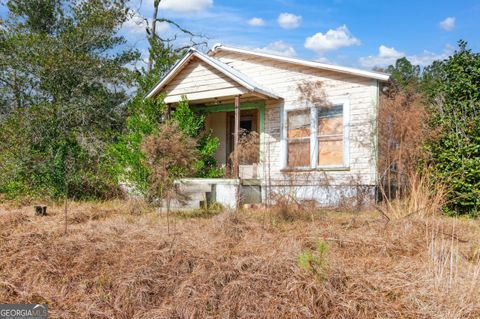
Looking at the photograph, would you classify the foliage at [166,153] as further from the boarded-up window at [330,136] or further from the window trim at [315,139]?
the boarded-up window at [330,136]

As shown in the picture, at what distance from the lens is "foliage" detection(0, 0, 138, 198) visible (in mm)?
10898

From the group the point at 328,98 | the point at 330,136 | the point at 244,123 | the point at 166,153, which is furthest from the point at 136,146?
the point at 328,98

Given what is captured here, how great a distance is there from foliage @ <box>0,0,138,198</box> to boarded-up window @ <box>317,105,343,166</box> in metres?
6.29

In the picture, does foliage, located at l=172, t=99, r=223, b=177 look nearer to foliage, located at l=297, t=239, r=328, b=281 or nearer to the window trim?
the window trim

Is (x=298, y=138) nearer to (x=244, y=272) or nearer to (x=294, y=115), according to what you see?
(x=294, y=115)

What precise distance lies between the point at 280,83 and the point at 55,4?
10.1 meters

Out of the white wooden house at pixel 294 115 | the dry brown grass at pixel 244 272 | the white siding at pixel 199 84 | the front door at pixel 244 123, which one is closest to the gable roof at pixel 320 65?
the white wooden house at pixel 294 115

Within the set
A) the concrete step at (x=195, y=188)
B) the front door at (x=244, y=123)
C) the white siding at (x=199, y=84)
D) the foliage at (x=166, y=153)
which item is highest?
the white siding at (x=199, y=84)

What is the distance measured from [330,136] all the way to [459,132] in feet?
9.72

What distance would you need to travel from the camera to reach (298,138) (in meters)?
10.4

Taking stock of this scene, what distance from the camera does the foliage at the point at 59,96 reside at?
35.8 feet

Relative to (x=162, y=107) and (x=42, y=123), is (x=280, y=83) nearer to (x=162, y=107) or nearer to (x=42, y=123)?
(x=162, y=107)

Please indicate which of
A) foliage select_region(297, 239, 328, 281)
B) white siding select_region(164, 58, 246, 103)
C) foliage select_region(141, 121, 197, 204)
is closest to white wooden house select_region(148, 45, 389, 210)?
white siding select_region(164, 58, 246, 103)

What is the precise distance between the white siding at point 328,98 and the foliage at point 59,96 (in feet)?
16.3
